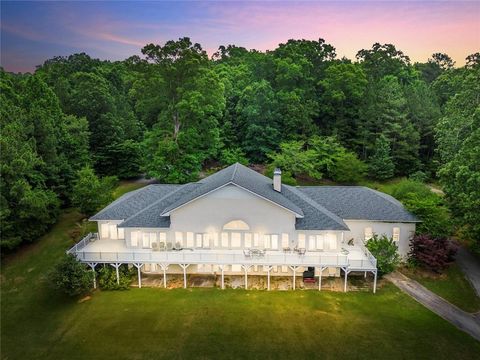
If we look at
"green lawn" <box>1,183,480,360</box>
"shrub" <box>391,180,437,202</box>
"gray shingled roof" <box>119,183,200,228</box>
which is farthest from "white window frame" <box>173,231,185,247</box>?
"shrub" <box>391,180,437,202</box>

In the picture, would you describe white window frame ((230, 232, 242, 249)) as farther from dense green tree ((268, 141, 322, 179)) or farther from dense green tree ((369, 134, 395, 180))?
dense green tree ((369, 134, 395, 180))

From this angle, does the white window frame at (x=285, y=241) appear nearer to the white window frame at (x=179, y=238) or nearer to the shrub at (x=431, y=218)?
the white window frame at (x=179, y=238)

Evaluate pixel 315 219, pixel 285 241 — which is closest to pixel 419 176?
pixel 315 219

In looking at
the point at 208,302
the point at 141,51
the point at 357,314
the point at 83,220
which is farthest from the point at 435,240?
the point at 141,51

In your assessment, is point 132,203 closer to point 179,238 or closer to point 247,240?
point 179,238

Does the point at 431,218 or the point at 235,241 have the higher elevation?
the point at 431,218

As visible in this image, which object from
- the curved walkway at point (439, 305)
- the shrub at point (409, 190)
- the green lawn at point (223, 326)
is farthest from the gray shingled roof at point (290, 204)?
the green lawn at point (223, 326)
